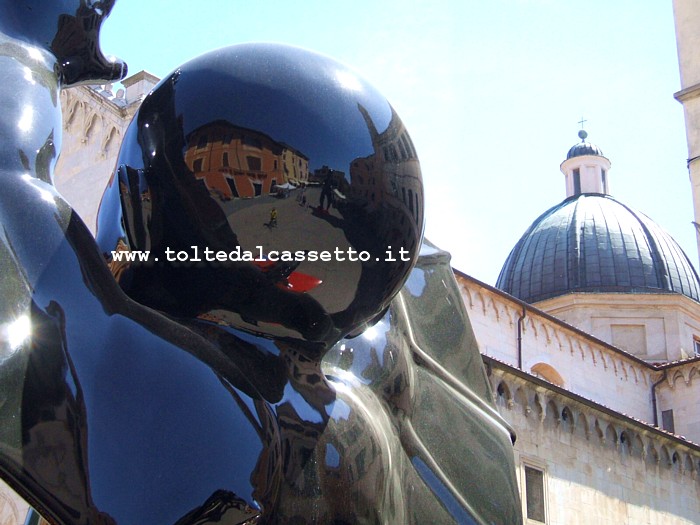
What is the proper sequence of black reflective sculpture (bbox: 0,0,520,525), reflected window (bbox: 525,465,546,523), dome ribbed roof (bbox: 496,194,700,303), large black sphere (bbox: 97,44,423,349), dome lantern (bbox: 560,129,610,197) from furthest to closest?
dome lantern (bbox: 560,129,610,197)
dome ribbed roof (bbox: 496,194,700,303)
reflected window (bbox: 525,465,546,523)
large black sphere (bbox: 97,44,423,349)
black reflective sculpture (bbox: 0,0,520,525)

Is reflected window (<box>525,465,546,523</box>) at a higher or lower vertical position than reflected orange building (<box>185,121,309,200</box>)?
higher

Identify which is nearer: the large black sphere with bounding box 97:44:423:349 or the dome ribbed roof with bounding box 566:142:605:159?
the large black sphere with bounding box 97:44:423:349

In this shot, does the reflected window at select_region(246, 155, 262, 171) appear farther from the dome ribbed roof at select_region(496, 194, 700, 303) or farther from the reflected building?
the dome ribbed roof at select_region(496, 194, 700, 303)

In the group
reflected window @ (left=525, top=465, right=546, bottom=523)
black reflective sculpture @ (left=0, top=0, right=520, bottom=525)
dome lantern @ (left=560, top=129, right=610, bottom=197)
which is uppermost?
dome lantern @ (left=560, top=129, right=610, bottom=197)

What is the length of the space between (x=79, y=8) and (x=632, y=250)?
1163 inches

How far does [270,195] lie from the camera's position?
1.01m

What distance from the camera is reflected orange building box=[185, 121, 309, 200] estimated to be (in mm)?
1008

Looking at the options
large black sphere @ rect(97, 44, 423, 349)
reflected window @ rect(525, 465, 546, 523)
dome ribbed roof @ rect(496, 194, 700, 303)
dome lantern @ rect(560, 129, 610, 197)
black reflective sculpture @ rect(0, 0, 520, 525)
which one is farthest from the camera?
dome lantern @ rect(560, 129, 610, 197)

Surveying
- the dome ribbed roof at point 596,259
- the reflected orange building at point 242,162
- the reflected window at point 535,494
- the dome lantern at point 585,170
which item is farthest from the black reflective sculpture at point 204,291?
the dome lantern at point 585,170

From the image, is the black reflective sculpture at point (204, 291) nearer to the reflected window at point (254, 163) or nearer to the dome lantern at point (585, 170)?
the reflected window at point (254, 163)

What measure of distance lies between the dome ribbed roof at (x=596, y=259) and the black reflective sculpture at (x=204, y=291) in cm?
2832

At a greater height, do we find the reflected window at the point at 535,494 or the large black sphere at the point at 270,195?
the reflected window at the point at 535,494

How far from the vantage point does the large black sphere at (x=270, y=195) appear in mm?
1015

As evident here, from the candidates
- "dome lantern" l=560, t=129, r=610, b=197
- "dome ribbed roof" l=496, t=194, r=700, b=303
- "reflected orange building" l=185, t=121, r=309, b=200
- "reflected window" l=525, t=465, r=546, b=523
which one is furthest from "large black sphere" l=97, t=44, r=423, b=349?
"dome lantern" l=560, t=129, r=610, b=197
